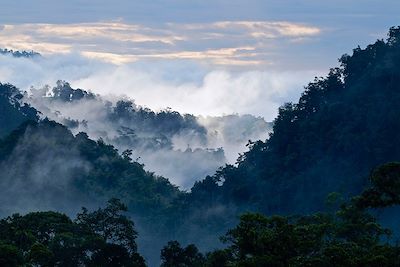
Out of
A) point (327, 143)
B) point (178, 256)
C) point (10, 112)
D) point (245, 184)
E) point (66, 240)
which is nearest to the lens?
point (66, 240)

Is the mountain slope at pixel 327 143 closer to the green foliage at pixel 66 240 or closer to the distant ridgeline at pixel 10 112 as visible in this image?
the green foliage at pixel 66 240

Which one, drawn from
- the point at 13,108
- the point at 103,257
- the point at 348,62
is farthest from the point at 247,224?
the point at 13,108

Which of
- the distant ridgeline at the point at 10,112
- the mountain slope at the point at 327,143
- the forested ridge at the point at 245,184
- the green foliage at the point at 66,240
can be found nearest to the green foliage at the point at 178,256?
the forested ridge at the point at 245,184

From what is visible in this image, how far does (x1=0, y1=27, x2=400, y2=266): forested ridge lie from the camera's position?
48.7 metres

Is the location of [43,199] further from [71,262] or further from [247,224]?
[247,224]

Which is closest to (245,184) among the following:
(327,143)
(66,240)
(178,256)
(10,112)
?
(327,143)

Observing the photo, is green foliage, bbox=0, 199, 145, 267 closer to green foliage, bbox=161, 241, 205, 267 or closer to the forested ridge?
the forested ridge

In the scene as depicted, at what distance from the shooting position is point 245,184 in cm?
9894

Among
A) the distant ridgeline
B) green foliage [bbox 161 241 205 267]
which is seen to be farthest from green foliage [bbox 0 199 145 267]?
the distant ridgeline

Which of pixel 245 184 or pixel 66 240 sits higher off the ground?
pixel 245 184

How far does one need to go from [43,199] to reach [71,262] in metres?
65.6

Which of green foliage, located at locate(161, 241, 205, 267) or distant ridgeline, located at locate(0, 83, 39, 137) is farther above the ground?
distant ridgeline, located at locate(0, 83, 39, 137)

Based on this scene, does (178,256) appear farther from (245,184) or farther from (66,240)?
(245,184)

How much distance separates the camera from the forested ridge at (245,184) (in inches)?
1916
